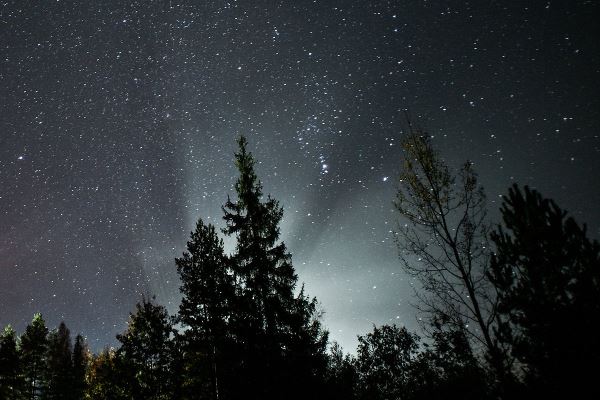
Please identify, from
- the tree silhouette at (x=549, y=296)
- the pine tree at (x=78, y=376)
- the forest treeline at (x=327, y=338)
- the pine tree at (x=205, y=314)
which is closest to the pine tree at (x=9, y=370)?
the forest treeline at (x=327, y=338)

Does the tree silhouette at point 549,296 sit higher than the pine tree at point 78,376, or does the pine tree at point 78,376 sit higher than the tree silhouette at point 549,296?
the pine tree at point 78,376

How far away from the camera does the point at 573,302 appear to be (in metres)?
5.59

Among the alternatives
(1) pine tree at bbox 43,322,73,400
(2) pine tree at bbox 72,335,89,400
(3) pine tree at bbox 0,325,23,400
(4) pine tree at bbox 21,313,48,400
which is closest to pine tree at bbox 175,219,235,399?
(3) pine tree at bbox 0,325,23,400

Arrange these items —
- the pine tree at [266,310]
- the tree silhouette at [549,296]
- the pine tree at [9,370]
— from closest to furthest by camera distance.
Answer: the tree silhouette at [549,296]
the pine tree at [266,310]
the pine tree at [9,370]

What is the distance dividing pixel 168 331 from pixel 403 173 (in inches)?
769

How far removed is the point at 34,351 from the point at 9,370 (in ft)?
27.7

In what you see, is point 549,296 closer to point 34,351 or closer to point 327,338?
point 327,338

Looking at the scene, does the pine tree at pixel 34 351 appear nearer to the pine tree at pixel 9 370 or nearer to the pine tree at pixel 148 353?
the pine tree at pixel 9 370

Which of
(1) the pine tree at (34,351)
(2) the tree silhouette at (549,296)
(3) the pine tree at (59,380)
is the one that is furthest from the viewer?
(3) the pine tree at (59,380)

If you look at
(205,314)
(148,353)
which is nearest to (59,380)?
(148,353)

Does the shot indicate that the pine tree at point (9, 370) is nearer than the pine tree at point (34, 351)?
Yes

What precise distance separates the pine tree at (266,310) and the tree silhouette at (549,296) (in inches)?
407

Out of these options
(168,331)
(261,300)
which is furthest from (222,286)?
(168,331)

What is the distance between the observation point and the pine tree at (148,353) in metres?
19.6
